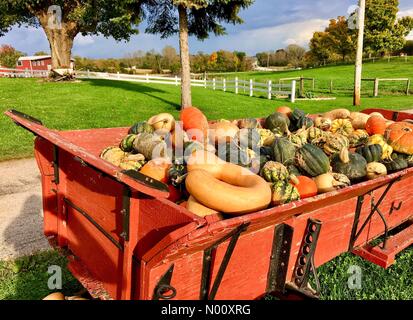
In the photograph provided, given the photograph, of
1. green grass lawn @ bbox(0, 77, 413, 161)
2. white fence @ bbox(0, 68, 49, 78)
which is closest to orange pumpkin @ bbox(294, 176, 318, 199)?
green grass lawn @ bbox(0, 77, 413, 161)

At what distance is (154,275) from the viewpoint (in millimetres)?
2012

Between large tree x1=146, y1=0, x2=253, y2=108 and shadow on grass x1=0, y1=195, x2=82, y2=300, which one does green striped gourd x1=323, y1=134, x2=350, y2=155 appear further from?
large tree x1=146, y1=0, x2=253, y2=108

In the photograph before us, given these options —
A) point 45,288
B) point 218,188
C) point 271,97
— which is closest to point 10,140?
point 45,288

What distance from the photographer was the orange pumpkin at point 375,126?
434 centimetres

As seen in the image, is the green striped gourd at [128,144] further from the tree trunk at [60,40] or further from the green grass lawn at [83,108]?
the tree trunk at [60,40]

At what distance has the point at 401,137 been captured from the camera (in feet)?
13.1

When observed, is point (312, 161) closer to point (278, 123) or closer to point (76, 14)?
point (278, 123)

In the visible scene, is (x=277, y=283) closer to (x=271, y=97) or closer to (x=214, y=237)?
(x=214, y=237)

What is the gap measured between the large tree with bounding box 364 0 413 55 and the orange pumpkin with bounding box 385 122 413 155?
2664 inches

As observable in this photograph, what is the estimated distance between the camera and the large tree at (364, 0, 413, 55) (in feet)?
208

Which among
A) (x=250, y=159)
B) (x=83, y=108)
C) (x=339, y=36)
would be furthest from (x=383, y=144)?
(x=339, y=36)

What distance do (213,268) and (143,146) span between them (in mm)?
1427

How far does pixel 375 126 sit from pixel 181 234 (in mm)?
3554

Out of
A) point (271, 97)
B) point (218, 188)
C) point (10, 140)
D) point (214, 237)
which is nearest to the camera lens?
point (214, 237)
